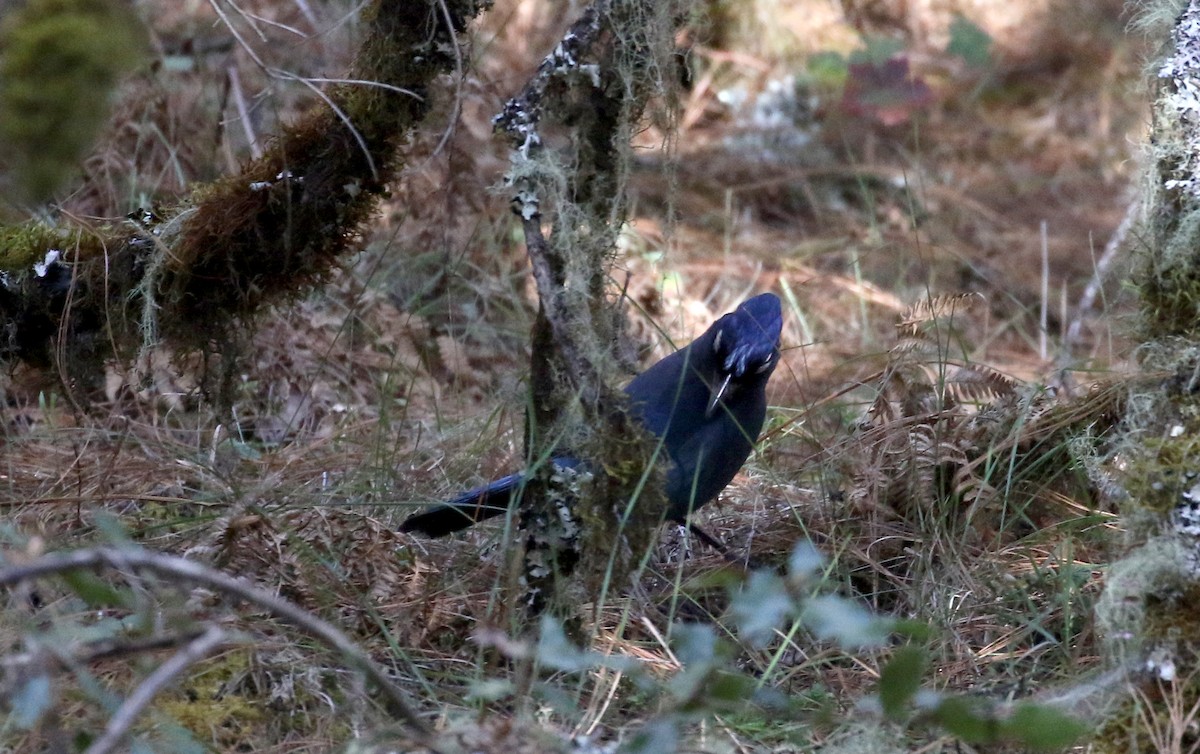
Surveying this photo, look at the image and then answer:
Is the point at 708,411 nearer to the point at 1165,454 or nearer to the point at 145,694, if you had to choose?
the point at 1165,454

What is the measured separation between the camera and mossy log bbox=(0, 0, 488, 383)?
109 inches

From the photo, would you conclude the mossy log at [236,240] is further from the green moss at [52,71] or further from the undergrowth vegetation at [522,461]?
the green moss at [52,71]

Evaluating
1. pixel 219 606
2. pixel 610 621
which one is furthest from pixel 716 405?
pixel 219 606

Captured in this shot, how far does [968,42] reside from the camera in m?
7.19

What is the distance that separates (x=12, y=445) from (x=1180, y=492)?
10.0 feet

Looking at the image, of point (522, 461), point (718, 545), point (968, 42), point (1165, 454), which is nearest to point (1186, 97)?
point (1165, 454)

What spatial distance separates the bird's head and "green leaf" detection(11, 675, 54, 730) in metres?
2.02

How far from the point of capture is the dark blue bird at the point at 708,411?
310 cm

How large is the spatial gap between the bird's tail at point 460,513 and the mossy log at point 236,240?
64 cm

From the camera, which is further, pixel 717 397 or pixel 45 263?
pixel 717 397

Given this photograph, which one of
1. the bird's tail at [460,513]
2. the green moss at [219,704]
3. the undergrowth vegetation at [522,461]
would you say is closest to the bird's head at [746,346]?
the undergrowth vegetation at [522,461]

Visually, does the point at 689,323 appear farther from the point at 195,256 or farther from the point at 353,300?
the point at 195,256

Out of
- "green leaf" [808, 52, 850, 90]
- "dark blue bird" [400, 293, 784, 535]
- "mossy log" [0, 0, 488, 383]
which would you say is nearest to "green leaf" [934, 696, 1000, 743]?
"dark blue bird" [400, 293, 784, 535]

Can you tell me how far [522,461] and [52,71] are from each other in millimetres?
1506
